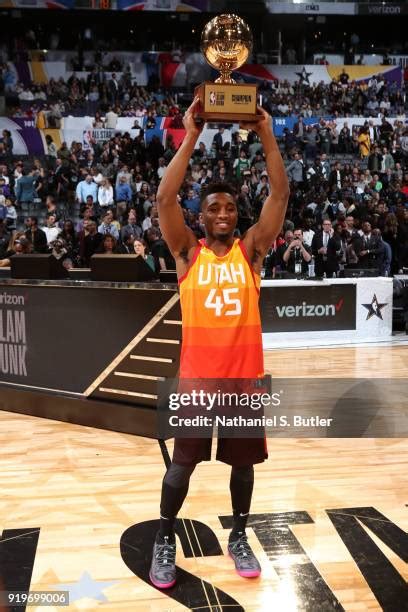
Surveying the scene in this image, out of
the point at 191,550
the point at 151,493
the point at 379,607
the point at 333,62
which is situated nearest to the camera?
the point at 379,607

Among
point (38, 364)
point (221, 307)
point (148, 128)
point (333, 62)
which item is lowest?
point (38, 364)

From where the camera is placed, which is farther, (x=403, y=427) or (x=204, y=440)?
(x=403, y=427)

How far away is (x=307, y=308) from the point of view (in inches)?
367

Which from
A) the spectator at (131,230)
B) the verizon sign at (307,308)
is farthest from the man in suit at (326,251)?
the spectator at (131,230)

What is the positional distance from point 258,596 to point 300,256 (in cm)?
748

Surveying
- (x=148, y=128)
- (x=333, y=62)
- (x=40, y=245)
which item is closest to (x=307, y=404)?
(x=40, y=245)

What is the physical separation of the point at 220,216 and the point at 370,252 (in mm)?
8224

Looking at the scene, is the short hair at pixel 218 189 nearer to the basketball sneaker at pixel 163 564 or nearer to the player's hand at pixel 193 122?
the player's hand at pixel 193 122

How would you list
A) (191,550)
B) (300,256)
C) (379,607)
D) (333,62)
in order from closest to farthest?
(379,607) < (191,550) < (300,256) < (333,62)

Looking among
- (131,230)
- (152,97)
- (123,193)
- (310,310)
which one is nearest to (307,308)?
(310,310)

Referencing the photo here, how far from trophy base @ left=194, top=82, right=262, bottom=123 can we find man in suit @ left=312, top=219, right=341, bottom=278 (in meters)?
7.26

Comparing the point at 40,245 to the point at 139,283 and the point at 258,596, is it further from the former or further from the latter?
the point at 258,596

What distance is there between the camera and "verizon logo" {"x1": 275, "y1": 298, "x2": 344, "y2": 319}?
9266mm

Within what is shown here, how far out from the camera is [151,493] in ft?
14.1
